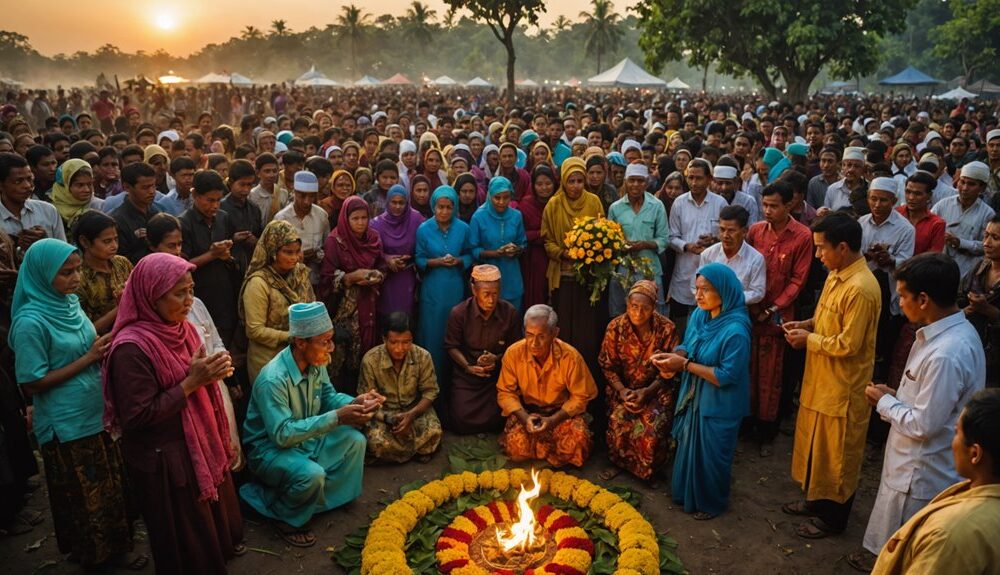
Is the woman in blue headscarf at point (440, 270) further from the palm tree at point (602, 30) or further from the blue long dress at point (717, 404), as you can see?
the palm tree at point (602, 30)

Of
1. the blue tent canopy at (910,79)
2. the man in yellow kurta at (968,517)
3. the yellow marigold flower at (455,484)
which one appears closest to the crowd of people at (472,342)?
the man in yellow kurta at (968,517)

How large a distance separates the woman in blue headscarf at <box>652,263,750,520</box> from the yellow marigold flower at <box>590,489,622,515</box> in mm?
559

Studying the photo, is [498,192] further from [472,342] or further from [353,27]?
[353,27]

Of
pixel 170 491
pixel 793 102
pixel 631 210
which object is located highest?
pixel 793 102

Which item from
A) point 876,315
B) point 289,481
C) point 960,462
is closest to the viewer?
point 960,462

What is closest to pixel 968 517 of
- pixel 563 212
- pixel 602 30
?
pixel 563 212

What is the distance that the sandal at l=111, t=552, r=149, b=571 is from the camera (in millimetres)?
4320

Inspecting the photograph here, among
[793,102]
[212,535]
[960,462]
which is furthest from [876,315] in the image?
[793,102]

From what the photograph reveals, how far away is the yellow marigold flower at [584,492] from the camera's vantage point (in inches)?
202

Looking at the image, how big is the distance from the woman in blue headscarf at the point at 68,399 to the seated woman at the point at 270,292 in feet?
4.62

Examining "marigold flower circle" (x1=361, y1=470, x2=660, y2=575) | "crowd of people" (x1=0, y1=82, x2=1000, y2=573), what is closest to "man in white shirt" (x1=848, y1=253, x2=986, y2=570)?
"crowd of people" (x1=0, y1=82, x2=1000, y2=573)

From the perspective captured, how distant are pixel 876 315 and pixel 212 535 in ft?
15.0

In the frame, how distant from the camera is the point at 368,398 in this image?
190 inches

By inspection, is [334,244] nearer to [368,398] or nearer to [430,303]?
[430,303]
